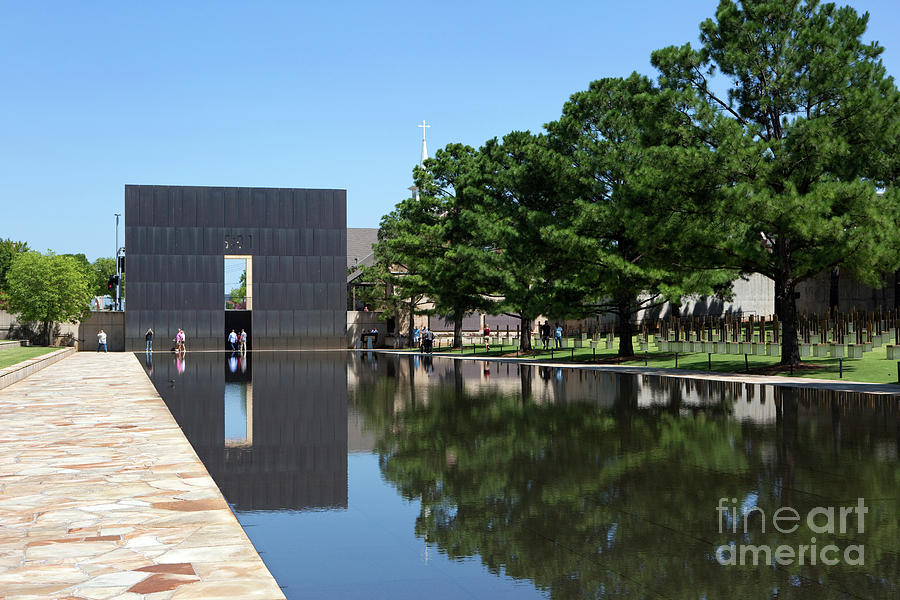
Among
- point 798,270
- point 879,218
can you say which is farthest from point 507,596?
point 798,270

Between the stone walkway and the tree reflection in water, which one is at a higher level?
the stone walkway

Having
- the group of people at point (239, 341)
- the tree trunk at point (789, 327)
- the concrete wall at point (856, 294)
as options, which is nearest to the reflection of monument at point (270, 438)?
the tree trunk at point (789, 327)

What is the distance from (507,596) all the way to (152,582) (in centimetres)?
225

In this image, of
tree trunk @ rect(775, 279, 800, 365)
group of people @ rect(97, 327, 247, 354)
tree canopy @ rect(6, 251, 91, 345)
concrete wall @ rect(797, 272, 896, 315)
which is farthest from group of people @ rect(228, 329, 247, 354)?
tree trunk @ rect(775, 279, 800, 365)

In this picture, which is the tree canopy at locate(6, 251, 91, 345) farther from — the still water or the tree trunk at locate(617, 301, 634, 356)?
the still water

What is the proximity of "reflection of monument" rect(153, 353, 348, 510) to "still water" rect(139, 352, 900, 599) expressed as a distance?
54 mm

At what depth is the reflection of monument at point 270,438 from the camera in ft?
31.4

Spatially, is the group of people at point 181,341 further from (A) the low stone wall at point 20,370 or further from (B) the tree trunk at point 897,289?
A: (B) the tree trunk at point 897,289

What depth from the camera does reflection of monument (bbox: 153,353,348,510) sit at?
376 inches

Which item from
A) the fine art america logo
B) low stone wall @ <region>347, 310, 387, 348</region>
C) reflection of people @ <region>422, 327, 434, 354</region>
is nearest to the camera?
the fine art america logo

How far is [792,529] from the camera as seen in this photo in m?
7.41

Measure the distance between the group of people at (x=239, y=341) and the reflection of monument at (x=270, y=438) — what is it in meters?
39.2

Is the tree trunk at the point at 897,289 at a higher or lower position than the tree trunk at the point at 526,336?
higher

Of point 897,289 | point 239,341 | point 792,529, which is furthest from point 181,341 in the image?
point 792,529
